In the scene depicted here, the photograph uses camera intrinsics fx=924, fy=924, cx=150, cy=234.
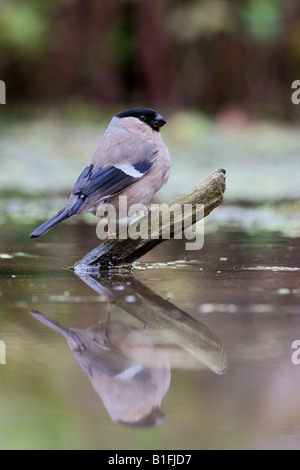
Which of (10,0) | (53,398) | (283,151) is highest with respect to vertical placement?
(10,0)

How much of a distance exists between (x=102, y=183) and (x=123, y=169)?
8.1 inches

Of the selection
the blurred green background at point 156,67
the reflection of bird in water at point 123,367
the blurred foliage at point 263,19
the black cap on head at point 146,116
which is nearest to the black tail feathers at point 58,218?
the black cap on head at point 146,116

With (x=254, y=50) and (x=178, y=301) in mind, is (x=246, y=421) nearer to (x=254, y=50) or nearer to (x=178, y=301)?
(x=178, y=301)

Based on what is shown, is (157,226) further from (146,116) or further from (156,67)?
(156,67)

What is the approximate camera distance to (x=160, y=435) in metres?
2.56

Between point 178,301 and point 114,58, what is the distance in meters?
10.8

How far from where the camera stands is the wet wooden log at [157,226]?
483 centimetres

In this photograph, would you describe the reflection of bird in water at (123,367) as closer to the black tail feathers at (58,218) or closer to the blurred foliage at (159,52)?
the black tail feathers at (58,218)

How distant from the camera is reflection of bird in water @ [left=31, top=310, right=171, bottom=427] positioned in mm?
2752

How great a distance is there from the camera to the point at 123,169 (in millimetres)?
5051

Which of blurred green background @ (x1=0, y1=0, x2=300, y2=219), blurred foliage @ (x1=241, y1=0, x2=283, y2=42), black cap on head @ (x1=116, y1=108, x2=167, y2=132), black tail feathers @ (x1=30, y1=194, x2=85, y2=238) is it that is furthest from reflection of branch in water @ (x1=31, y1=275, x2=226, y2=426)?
blurred foliage @ (x1=241, y1=0, x2=283, y2=42)

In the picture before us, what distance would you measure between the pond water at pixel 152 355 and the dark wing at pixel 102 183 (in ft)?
1.32

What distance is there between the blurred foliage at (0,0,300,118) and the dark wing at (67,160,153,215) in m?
9.12

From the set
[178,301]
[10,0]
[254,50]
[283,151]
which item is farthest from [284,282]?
[10,0]
